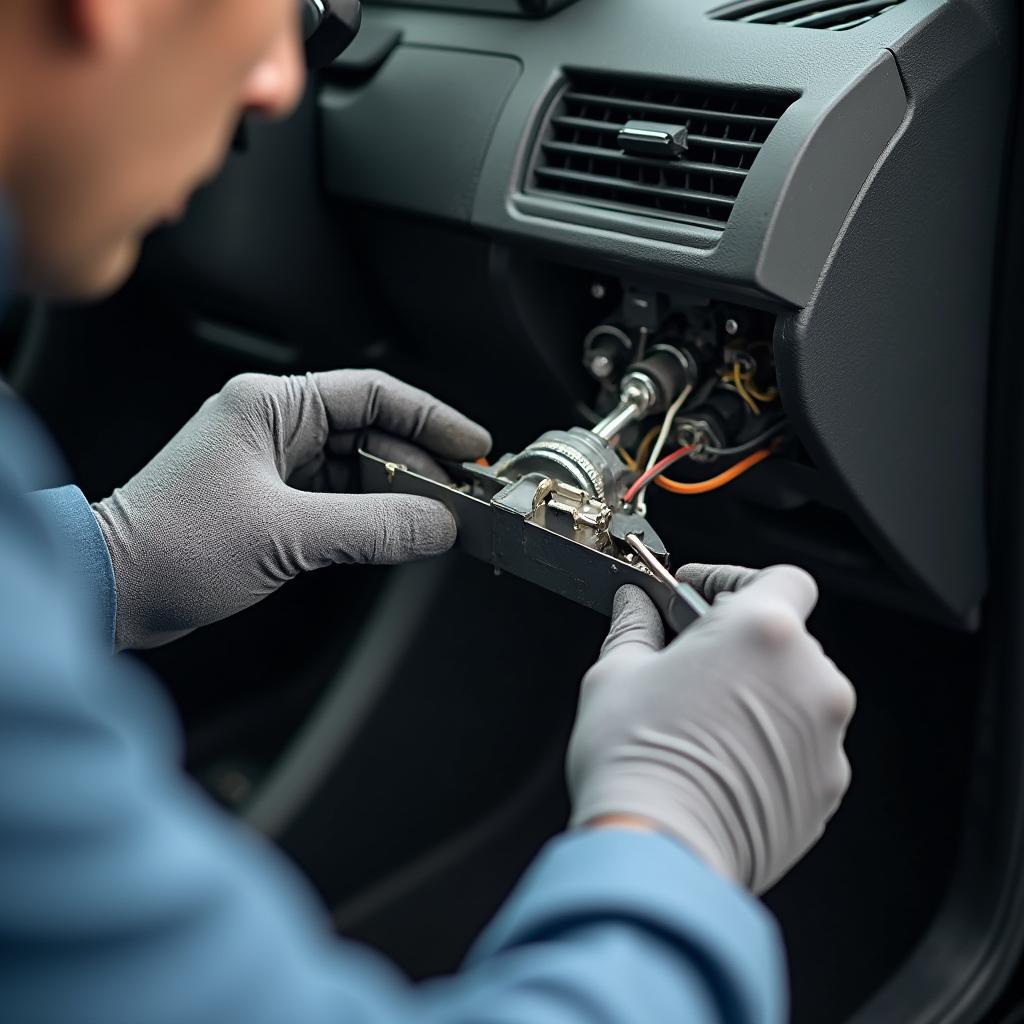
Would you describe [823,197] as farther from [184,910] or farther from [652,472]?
[184,910]

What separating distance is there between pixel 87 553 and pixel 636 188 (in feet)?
1.77

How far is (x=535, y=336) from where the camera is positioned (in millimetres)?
1183

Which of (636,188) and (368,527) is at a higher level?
(636,188)

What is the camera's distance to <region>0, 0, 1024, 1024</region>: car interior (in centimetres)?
97

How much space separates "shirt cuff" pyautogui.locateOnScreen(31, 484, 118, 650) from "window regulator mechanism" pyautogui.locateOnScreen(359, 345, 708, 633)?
23cm

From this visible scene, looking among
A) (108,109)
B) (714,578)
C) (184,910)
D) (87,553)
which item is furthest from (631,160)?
(184,910)

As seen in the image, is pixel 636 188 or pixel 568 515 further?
pixel 636 188

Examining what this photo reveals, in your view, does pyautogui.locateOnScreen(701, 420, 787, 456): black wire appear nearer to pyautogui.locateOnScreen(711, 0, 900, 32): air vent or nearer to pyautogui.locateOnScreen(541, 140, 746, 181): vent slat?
pyautogui.locateOnScreen(541, 140, 746, 181): vent slat

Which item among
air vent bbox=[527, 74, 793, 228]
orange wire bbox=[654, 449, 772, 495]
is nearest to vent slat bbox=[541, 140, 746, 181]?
air vent bbox=[527, 74, 793, 228]

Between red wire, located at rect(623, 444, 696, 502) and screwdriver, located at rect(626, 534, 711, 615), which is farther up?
screwdriver, located at rect(626, 534, 711, 615)

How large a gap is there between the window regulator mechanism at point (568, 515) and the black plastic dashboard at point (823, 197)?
0.15 metres

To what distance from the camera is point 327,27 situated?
3.19 feet

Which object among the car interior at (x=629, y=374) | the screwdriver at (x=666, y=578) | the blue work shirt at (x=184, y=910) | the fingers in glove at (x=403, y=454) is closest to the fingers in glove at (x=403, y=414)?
the fingers in glove at (x=403, y=454)

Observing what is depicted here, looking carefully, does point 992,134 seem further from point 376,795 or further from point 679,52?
point 376,795
